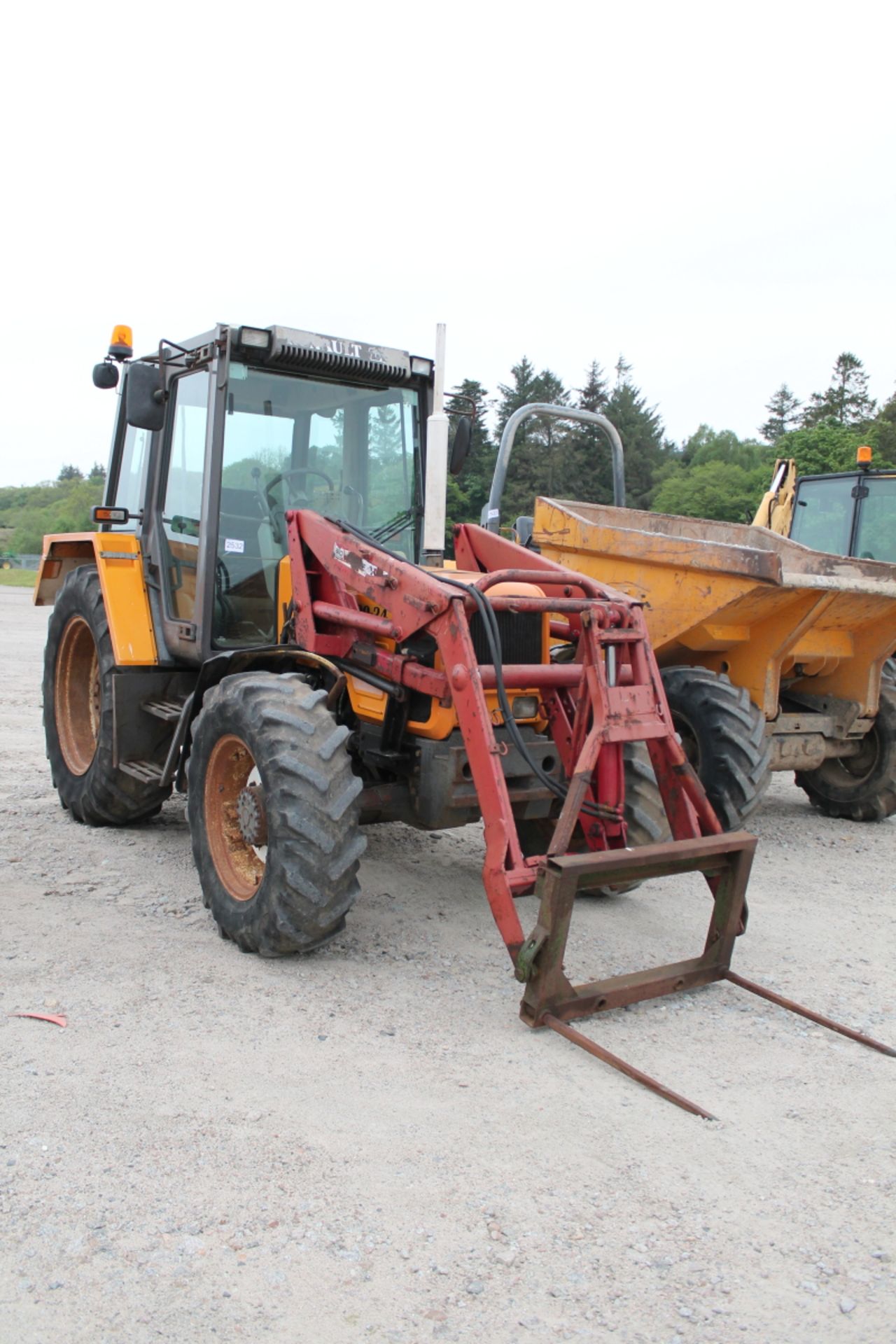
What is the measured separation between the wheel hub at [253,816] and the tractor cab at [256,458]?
1084 millimetres

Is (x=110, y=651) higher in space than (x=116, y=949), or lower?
higher

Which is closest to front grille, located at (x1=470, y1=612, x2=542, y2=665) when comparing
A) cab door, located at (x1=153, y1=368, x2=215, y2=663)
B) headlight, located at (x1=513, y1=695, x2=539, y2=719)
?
headlight, located at (x1=513, y1=695, x2=539, y2=719)

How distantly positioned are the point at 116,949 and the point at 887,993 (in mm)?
2930

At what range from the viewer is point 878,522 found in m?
8.80

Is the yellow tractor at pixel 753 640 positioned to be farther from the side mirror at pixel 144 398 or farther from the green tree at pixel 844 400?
the green tree at pixel 844 400

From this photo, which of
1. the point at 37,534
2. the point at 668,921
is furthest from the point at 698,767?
the point at 37,534

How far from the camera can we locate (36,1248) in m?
2.45

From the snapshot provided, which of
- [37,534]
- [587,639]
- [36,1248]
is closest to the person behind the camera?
[36,1248]

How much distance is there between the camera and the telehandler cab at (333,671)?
397cm

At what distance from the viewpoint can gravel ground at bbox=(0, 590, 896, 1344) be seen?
7.66 ft

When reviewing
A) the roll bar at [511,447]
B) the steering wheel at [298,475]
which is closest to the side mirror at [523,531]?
the roll bar at [511,447]

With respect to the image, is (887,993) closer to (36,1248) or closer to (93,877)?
(36,1248)

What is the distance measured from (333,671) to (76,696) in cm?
257

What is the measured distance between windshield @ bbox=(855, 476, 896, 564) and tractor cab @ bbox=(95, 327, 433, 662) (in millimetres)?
4627
